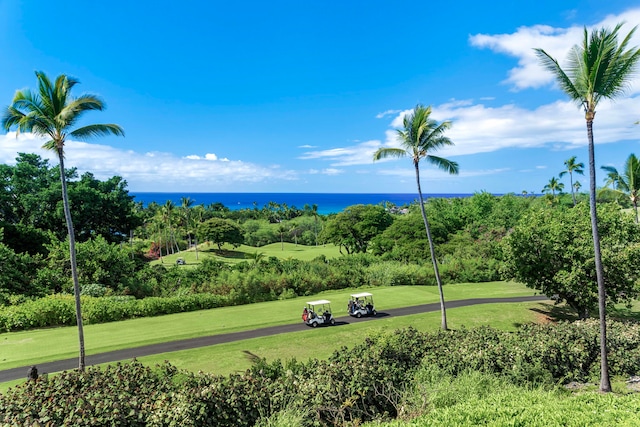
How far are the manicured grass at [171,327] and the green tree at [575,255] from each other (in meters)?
9.10

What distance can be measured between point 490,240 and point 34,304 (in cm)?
4794

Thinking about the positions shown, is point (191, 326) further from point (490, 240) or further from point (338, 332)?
point (490, 240)

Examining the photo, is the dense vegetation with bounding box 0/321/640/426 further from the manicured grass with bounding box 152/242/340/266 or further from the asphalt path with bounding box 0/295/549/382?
the manicured grass with bounding box 152/242/340/266

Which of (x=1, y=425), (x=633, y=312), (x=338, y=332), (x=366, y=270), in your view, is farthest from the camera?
(x=366, y=270)

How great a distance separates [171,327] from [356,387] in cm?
1500

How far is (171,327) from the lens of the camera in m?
21.1

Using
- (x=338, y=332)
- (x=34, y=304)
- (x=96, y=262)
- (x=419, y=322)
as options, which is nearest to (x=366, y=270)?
(x=419, y=322)

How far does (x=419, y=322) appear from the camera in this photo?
2248 centimetres

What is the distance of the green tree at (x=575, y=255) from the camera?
64.0ft

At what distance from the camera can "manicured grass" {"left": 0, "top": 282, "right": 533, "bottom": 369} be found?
17.0 meters

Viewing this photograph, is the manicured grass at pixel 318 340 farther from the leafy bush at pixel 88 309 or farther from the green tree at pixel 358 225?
the green tree at pixel 358 225

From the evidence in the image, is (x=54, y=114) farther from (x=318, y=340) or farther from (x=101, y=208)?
(x=101, y=208)

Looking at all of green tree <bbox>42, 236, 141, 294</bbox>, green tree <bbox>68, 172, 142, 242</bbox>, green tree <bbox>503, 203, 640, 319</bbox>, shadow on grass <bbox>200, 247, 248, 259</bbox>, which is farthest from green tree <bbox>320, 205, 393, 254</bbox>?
green tree <bbox>42, 236, 141, 294</bbox>

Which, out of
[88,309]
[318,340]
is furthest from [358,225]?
[88,309]
